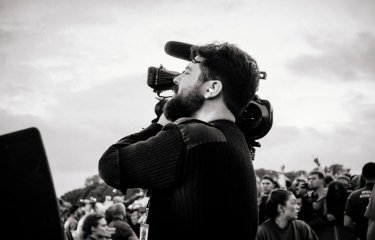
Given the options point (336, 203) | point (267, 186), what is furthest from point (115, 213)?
point (336, 203)

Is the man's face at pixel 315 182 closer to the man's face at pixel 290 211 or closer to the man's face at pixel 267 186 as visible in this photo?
the man's face at pixel 267 186

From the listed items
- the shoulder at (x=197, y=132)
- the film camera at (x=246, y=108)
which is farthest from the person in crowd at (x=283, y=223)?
the shoulder at (x=197, y=132)

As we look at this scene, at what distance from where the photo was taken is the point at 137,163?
5.49ft

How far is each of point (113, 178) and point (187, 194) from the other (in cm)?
31

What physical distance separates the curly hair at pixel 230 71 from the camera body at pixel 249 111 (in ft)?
0.74

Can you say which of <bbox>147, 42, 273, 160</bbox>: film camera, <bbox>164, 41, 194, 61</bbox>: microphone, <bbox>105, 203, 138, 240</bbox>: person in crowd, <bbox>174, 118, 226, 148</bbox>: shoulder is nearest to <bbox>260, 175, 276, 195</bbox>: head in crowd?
<bbox>105, 203, 138, 240</bbox>: person in crowd

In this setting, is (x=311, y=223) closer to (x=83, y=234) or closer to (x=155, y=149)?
(x=83, y=234)

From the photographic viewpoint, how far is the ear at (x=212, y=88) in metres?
1.92

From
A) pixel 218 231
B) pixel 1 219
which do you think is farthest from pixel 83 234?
pixel 1 219

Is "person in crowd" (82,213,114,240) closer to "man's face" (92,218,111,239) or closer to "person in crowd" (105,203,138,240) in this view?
"man's face" (92,218,111,239)

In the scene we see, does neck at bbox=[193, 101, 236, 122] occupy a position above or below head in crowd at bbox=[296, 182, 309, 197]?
above

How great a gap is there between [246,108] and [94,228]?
11.6 ft

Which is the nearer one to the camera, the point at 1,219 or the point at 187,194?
the point at 1,219

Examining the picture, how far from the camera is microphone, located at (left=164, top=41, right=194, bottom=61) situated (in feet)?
7.47
